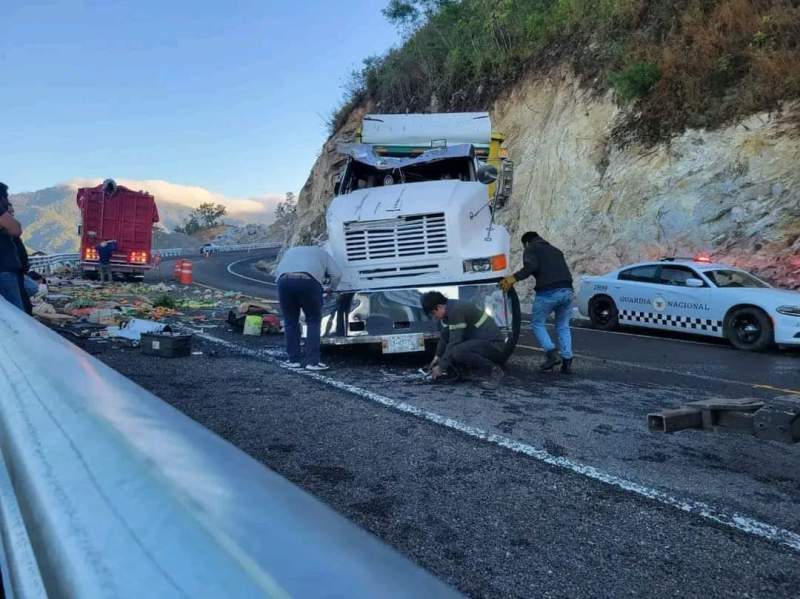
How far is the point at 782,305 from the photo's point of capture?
9461 mm

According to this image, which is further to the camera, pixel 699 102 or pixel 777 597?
pixel 699 102

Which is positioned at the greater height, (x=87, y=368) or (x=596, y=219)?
(x=596, y=219)

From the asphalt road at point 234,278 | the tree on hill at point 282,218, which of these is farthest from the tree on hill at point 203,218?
the asphalt road at point 234,278

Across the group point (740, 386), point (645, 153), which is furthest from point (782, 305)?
point (645, 153)

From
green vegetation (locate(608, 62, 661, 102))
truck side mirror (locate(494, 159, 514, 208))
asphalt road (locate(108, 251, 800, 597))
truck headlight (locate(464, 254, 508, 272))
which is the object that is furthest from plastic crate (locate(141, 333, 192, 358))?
green vegetation (locate(608, 62, 661, 102))

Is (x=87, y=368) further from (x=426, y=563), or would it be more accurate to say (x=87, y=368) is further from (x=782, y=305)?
(x=782, y=305)

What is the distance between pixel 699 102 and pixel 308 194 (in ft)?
66.7

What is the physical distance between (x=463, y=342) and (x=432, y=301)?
0.54 m

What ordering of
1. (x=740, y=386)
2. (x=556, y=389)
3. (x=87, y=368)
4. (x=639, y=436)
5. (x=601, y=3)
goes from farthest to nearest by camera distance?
(x=601, y=3) < (x=740, y=386) < (x=556, y=389) < (x=639, y=436) < (x=87, y=368)

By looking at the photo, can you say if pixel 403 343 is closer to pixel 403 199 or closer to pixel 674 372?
pixel 403 199

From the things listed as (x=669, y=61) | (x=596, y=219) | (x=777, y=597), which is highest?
(x=669, y=61)

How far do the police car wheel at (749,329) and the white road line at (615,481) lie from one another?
659 centimetres

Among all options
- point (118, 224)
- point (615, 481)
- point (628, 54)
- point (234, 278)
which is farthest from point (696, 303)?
point (234, 278)

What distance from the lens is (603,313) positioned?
40.8 feet
